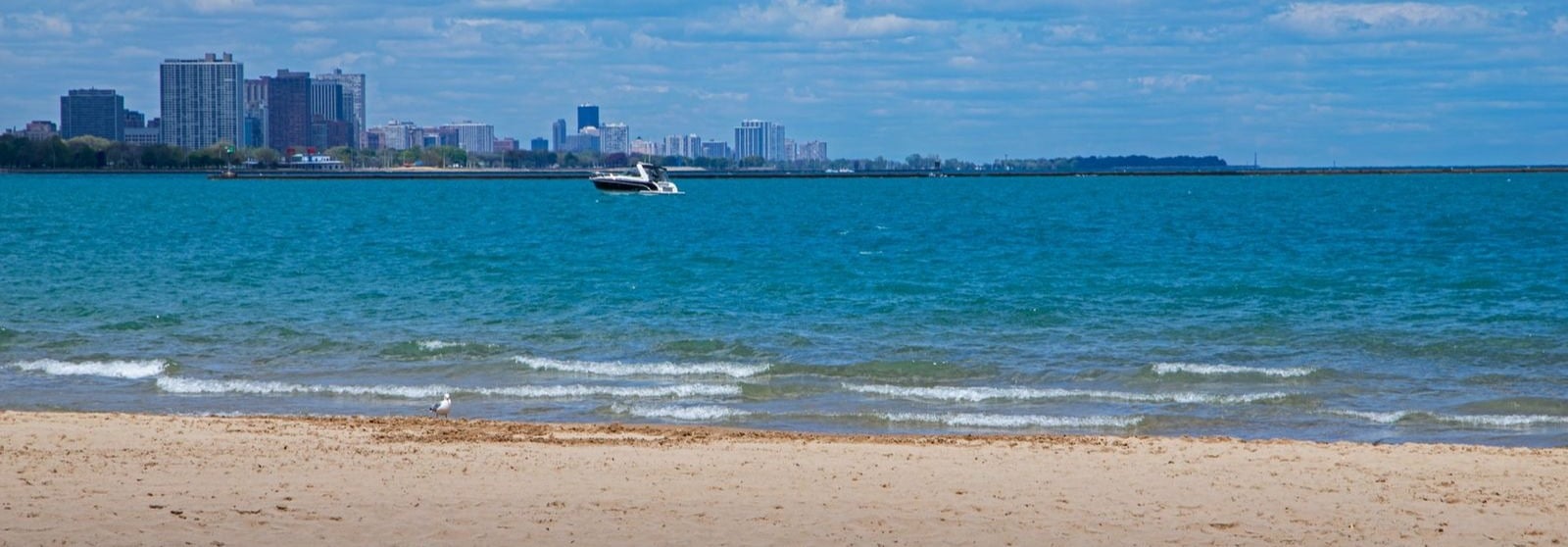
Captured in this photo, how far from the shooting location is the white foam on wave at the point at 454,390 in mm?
19484

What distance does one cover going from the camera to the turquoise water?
1853 centimetres

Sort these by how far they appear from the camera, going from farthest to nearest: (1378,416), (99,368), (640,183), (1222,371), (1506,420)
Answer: (640,183)
(99,368)
(1222,371)
(1378,416)
(1506,420)

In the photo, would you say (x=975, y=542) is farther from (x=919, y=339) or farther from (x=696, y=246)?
(x=696, y=246)

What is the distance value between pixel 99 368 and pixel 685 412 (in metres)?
8.75

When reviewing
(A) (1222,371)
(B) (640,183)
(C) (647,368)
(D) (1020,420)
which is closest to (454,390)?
(C) (647,368)

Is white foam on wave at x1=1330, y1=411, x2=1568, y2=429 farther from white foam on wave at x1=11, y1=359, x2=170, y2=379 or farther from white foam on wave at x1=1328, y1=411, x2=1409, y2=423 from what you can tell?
white foam on wave at x1=11, y1=359, x2=170, y2=379

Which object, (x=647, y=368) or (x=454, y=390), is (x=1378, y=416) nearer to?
(x=647, y=368)

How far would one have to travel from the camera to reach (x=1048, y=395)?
19.3m

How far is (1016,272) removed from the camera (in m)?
39.2

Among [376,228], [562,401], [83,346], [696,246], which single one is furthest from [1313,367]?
[376,228]

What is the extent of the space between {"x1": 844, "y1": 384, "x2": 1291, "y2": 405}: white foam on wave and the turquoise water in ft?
0.26

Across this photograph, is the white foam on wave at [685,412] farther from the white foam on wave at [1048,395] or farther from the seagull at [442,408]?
the white foam on wave at [1048,395]

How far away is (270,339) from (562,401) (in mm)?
8055

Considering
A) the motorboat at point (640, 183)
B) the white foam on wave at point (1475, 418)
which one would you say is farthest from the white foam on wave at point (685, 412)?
the motorboat at point (640, 183)
